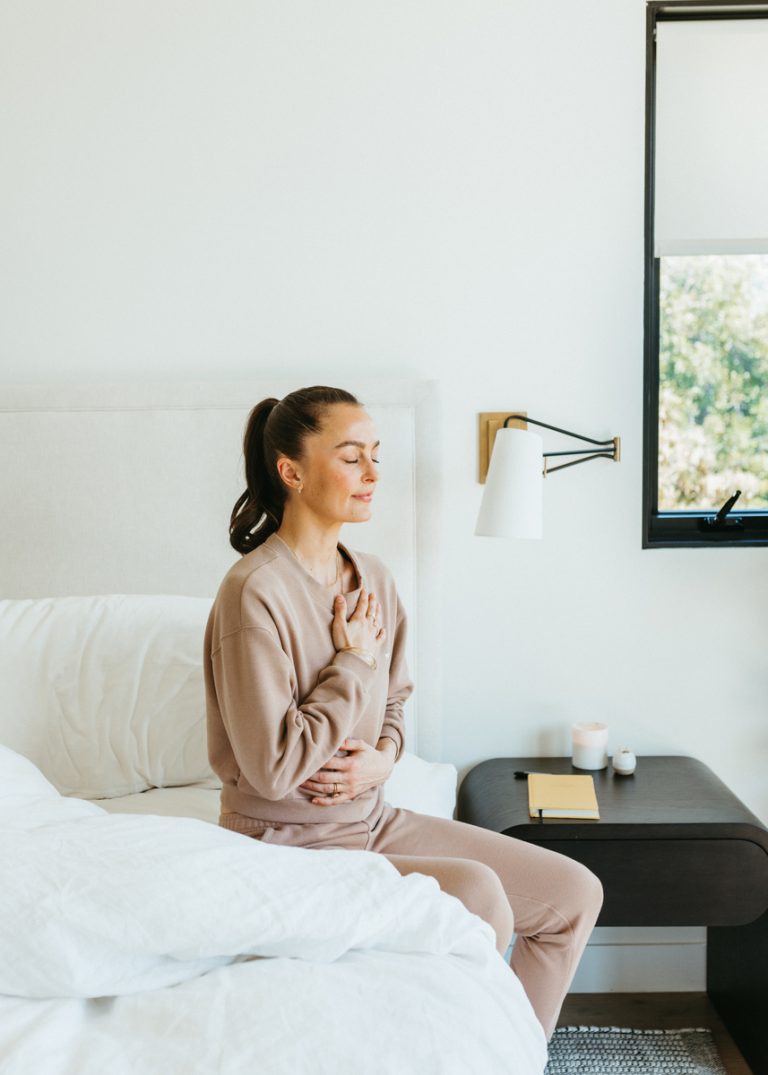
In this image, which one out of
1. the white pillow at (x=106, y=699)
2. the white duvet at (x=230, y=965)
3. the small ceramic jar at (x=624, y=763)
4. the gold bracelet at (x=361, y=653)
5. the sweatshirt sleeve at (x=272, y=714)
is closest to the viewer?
the white duvet at (x=230, y=965)

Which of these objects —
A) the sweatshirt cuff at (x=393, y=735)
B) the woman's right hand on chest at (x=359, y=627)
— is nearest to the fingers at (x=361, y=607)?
the woman's right hand on chest at (x=359, y=627)

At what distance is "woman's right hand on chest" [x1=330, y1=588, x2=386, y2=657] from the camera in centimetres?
154

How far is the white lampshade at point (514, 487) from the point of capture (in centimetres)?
192

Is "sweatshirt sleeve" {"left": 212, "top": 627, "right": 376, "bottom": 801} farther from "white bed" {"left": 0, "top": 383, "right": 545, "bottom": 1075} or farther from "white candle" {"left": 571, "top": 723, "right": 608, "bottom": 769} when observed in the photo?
"white candle" {"left": 571, "top": 723, "right": 608, "bottom": 769}

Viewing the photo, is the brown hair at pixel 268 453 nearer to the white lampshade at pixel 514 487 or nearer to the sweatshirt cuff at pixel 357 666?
the sweatshirt cuff at pixel 357 666

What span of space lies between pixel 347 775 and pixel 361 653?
0.61ft

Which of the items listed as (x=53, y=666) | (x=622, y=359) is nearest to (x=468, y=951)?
(x=53, y=666)

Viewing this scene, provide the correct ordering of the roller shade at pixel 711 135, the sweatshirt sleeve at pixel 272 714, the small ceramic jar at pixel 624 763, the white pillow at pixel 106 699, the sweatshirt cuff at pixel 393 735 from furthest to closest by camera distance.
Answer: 1. the roller shade at pixel 711 135
2. the small ceramic jar at pixel 624 763
3. the white pillow at pixel 106 699
4. the sweatshirt cuff at pixel 393 735
5. the sweatshirt sleeve at pixel 272 714

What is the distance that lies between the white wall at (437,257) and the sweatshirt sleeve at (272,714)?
767 mm

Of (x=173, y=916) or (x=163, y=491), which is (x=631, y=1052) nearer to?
(x=173, y=916)

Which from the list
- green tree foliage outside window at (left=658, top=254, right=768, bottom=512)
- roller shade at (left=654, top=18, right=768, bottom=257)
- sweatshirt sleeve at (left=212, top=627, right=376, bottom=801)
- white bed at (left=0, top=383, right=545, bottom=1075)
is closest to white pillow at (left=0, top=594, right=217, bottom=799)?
white bed at (left=0, top=383, right=545, bottom=1075)

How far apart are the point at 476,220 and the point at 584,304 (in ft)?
0.96

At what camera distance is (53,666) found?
183 cm

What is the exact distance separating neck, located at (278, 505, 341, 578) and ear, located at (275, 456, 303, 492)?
1.8 inches
